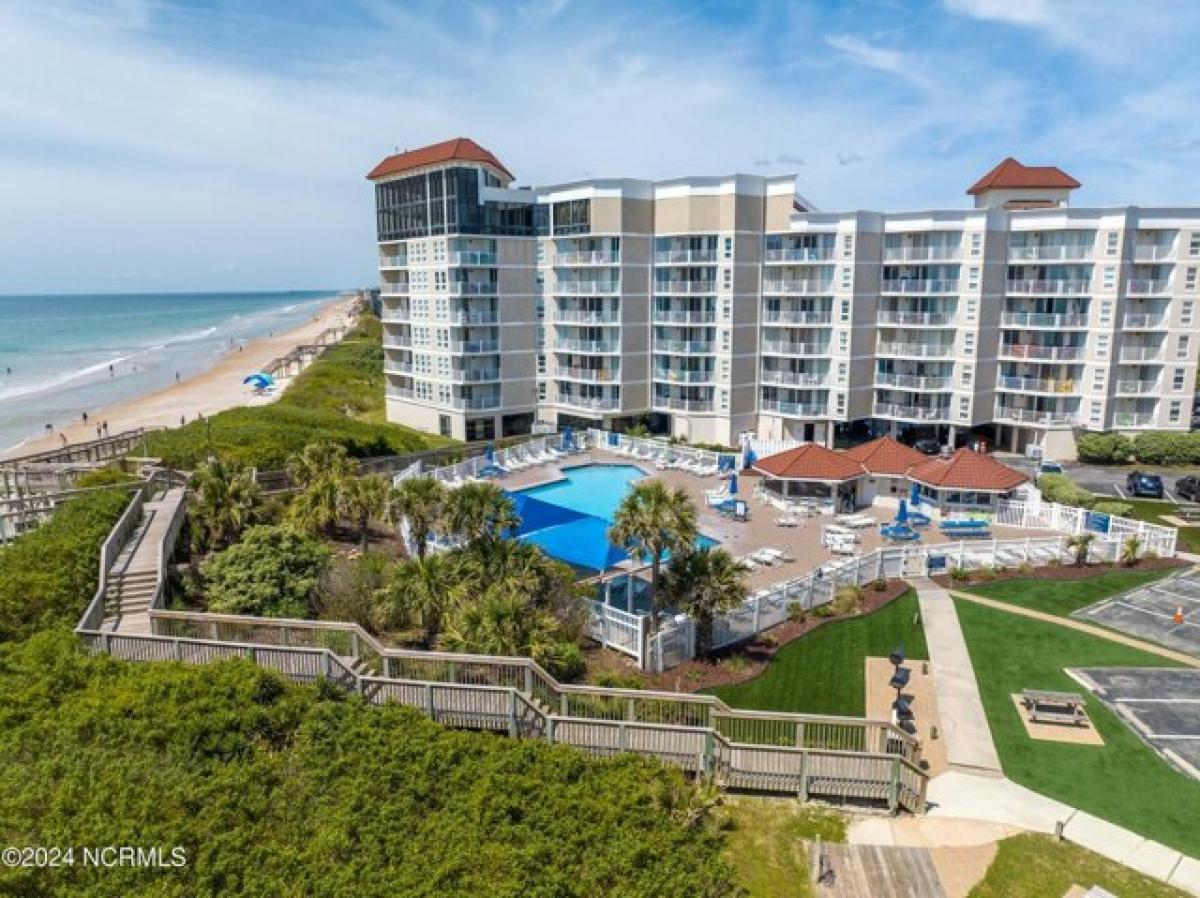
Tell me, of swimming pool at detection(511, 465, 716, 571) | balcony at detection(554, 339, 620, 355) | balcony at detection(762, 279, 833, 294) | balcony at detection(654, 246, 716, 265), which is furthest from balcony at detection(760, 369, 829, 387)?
swimming pool at detection(511, 465, 716, 571)

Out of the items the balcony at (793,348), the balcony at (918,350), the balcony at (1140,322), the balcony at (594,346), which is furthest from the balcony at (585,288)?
the balcony at (1140,322)

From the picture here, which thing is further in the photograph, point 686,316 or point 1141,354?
point 686,316

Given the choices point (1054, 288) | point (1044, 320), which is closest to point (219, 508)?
point (1044, 320)

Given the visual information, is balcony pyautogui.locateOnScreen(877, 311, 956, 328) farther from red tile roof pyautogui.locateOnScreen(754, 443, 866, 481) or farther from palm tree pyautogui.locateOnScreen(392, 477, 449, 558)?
palm tree pyautogui.locateOnScreen(392, 477, 449, 558)

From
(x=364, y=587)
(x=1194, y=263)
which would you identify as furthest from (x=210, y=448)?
(x=1194, y=263)

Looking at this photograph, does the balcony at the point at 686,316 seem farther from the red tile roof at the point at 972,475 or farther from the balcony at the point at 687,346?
the red tile roof at the point at 972,475

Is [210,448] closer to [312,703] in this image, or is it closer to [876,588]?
[312,703]

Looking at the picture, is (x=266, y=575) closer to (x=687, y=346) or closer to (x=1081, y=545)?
(x=1081, y=545)
